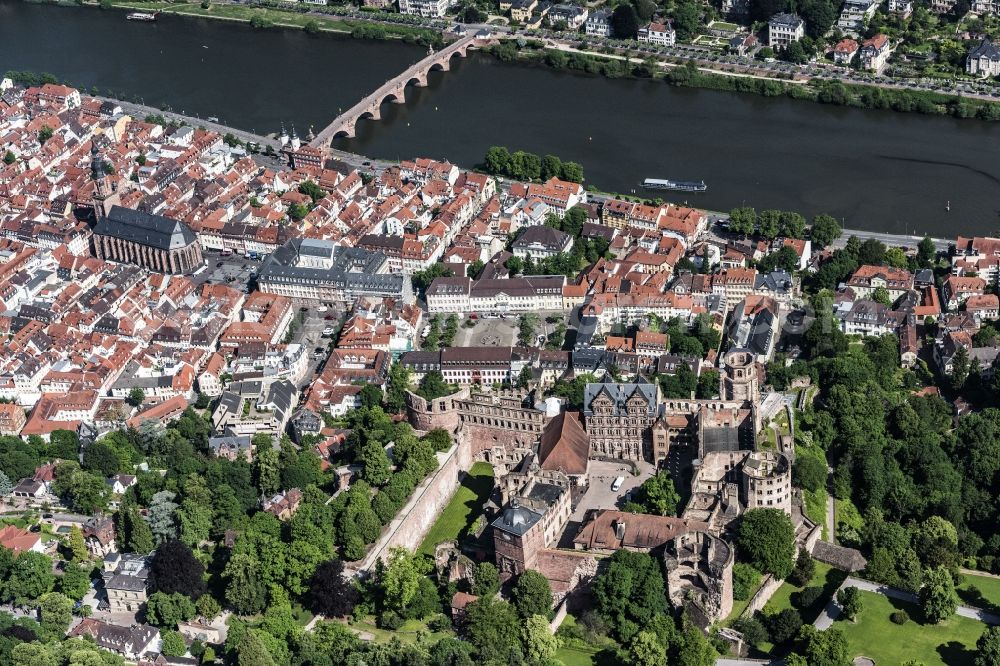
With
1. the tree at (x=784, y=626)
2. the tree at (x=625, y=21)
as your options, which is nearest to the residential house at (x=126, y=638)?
the tree at (x=784, y=626)

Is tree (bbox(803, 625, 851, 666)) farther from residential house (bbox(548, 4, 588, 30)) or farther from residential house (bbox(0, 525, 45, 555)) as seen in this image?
residential house (bbox(548, 4, 588, 30))

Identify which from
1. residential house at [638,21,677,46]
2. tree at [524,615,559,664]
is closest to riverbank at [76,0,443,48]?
residential house at [638,21,677,46]

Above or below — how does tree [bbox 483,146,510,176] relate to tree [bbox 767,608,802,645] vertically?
above

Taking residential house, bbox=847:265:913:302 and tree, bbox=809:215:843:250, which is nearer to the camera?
residential house, bbox=847:265:913:302

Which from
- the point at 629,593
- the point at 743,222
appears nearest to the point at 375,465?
the point at 629,593

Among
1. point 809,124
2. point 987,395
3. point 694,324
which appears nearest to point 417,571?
point 694,324

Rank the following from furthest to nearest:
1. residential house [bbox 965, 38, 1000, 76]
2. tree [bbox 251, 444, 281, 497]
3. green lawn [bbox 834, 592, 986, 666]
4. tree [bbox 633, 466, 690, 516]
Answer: residential house [bbox 965, 38, 1000, 76] < tree [bbox 251, 444, 281, 497] < tree [bbox 633, 466, 690, 516] < green lawn [bbox 834, 592, 986, 666]

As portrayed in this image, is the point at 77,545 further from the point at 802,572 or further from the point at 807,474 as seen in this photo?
the point at 807,474
